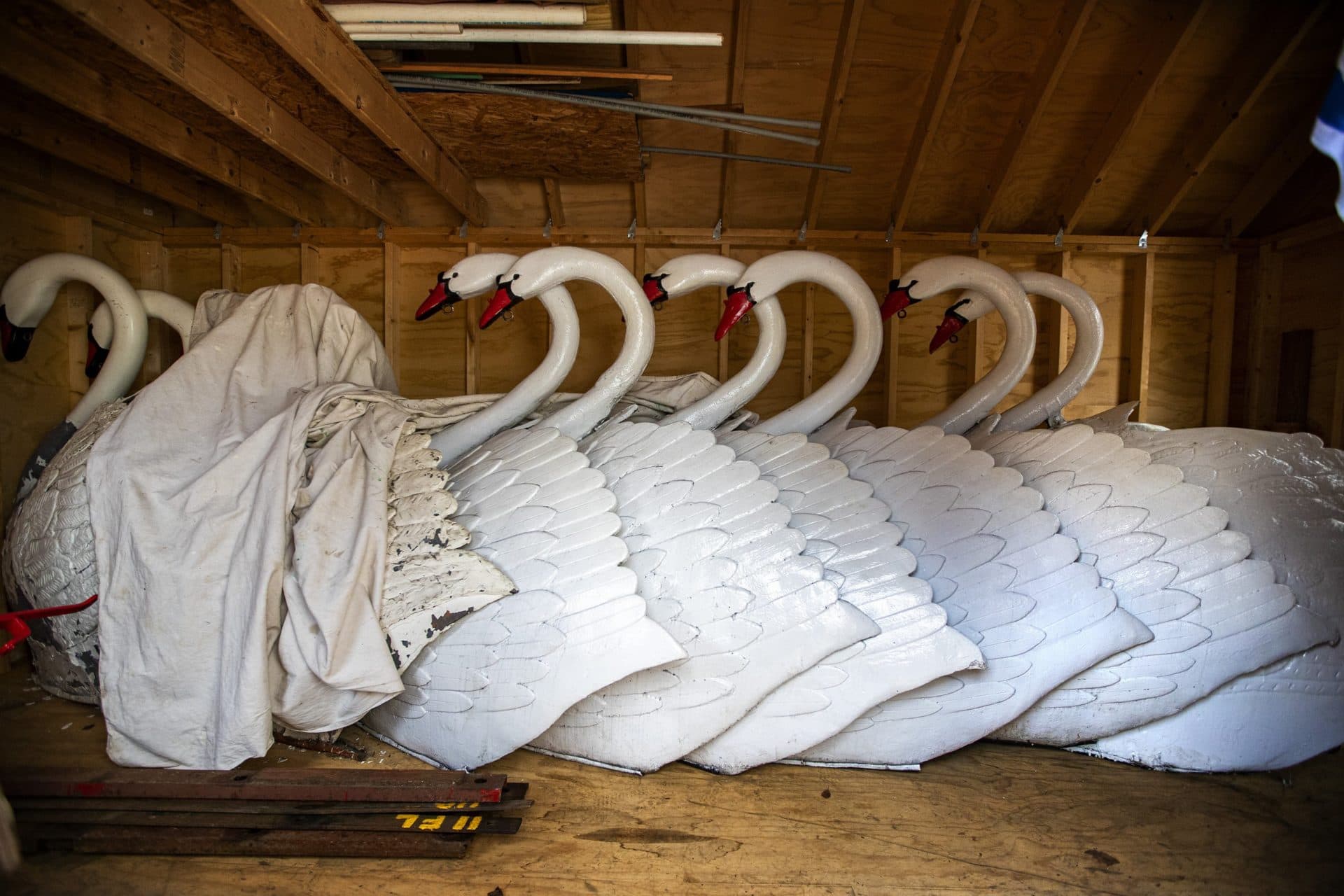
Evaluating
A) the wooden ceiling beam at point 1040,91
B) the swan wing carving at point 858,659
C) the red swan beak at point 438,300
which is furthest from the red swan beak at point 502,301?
the wooden ceiling beam at point 1040,91

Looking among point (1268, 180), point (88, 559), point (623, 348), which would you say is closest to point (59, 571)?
point (88, 559)

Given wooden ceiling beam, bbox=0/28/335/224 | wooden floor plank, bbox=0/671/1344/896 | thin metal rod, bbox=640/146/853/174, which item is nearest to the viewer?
wooden floor plank, bbox=0/671/1344/896

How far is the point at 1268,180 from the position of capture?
410 cm

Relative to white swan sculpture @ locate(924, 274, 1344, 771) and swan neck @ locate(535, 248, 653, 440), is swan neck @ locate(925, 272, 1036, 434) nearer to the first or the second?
white swan sculpture @ locate(924, 274, 1344, 771)

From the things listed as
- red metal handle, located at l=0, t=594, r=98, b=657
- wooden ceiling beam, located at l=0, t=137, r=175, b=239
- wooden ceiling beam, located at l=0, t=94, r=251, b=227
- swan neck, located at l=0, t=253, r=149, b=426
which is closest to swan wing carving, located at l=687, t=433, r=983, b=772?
red metal handle, located at l=0, t=594, r=98, b=657

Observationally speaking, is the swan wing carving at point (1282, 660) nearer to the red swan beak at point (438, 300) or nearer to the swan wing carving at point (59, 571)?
the red swan beak at point (438, 300)

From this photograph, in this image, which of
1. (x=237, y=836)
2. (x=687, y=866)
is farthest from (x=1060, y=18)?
(x=237, y=836)

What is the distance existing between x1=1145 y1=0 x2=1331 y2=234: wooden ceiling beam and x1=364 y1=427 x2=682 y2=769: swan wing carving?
3642mm

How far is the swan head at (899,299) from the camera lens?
11.5 ft

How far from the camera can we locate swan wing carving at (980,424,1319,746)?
2.26 m

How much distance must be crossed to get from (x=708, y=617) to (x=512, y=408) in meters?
1.32

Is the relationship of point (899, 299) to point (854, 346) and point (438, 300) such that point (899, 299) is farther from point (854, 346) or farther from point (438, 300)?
point (438, 300)

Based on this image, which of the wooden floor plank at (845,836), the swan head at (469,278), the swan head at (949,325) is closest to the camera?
the wooden floor plank at (845,836)

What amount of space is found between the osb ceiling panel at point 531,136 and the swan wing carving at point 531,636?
177 centimetres
